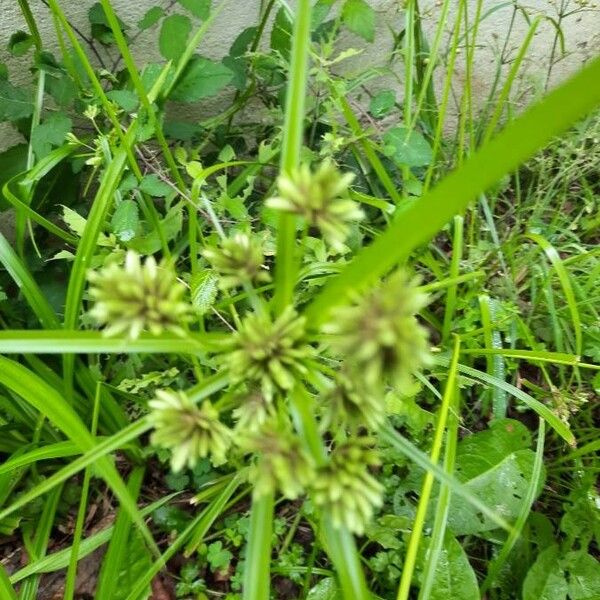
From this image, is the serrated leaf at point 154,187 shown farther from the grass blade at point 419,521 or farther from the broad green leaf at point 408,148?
the grass blade at point 419,521

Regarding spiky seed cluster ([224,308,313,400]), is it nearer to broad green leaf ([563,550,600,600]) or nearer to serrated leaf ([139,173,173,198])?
serrated leaf ([139,173,173,198])

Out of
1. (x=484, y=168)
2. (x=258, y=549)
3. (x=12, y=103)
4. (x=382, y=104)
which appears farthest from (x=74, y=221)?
(x=484, y=168)

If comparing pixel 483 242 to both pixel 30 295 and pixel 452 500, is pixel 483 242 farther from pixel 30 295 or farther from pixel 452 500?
pixel 30 295

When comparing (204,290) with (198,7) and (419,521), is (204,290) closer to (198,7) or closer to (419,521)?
(419,521)

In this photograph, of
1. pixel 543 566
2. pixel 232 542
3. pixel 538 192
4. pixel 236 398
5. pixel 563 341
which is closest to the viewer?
pixel 236 398

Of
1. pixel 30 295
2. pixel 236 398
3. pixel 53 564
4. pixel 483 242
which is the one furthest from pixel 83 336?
pixel 483 242

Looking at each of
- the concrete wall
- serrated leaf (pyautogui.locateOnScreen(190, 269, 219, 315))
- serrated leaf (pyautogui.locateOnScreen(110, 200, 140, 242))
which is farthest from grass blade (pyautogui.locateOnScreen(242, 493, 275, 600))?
the concrete wall

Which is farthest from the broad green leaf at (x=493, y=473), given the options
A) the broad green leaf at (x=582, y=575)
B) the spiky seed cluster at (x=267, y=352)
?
the spiky seed cluster at (x=267, y=352)
